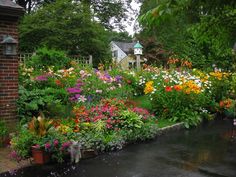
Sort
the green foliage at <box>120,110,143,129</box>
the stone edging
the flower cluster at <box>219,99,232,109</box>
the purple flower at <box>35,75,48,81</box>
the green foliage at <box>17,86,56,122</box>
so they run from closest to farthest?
the green foliage at <box>17,86,56,122</box>, the green foliage at <box>120,110,143,129</box>, the stone edging, the purple flower at <box>35,75,48,81</box>, the flower cluster at <box>219,99,232,109</box>

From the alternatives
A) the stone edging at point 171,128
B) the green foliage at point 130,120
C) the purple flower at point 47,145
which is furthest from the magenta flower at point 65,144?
the stone edging at point 171,128

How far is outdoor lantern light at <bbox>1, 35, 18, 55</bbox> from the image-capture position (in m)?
8.21

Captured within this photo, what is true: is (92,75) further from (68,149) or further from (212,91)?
(68,149)

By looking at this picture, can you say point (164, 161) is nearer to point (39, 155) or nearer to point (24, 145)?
point (39, 155)

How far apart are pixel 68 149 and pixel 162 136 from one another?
3.70 meters

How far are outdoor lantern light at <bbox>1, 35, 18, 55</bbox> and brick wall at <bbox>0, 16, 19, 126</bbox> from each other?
0.29ft

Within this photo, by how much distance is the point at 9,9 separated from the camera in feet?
27.1

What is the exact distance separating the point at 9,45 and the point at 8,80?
0.81 metres

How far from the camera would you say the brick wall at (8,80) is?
8.36 metres

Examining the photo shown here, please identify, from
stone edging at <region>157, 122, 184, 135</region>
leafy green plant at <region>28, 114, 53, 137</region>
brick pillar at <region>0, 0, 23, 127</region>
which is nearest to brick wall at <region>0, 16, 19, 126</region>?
brick pillar at <region>0, 0, 23, 127</region>

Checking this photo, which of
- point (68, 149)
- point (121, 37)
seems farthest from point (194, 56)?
point (121, 37)

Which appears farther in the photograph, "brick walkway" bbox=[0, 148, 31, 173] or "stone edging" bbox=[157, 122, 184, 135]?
"stone edging" bbox=[157, 122, 184, 135]

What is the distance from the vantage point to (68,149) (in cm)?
716

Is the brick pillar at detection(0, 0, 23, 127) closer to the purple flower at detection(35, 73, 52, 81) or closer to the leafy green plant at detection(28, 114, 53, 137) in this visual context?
the leafy green plant at detection(28, 114, 53, 137)
